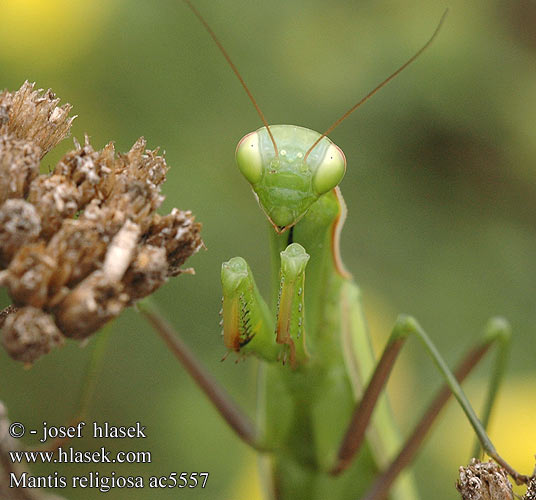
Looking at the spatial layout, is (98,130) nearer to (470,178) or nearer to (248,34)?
(248,34)

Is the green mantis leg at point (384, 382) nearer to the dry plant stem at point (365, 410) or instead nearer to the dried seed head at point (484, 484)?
the dry plant stem at point (365, 410)

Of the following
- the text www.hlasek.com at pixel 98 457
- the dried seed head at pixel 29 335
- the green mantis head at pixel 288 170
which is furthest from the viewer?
the text www.hlasek.com at pixel 98 457

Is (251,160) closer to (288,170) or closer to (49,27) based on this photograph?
(288,170)

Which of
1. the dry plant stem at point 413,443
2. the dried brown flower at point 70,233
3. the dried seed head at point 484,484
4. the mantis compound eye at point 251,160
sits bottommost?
the dried seed head at point 484,484

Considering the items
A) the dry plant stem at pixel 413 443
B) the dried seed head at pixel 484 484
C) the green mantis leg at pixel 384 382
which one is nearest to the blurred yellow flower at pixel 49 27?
the green mantis leg at pixel 384 382

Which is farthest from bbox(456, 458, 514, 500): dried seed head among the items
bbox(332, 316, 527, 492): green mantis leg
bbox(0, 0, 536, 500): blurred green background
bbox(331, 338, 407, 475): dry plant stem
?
bbox(0, 0, 536, 500): blurred green background

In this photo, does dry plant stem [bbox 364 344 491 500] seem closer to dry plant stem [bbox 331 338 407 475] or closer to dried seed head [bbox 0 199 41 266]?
dry plant stem [bbox 331 338 407 475]

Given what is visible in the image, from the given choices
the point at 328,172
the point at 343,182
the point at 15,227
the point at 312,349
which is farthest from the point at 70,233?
the point at 343,182
